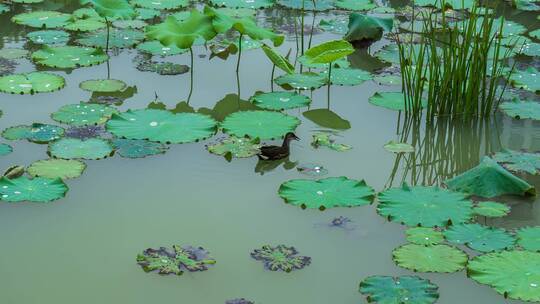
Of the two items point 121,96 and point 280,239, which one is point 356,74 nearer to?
point 121,96

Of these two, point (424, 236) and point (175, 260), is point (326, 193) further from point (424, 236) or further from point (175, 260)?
point (175, 260)

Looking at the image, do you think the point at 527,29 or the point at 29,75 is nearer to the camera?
the point at 29,75

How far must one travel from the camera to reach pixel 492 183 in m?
3.84

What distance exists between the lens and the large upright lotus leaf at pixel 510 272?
3.11 m

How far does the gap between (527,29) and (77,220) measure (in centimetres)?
393

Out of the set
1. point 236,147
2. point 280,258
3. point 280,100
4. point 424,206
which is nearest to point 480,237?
point 424,206

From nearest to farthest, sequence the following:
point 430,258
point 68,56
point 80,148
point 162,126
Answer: point 430,258, point 80,148, point 162,126, point 68,56

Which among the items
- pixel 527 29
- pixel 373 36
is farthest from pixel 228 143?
pixel 527 29

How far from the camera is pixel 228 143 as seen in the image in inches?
170

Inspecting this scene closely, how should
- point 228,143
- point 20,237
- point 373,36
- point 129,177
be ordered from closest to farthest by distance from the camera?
point 20,237 → point 129,177 → point 228,143 → point 373,36

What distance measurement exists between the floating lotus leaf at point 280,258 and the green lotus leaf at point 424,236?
0.45 meters

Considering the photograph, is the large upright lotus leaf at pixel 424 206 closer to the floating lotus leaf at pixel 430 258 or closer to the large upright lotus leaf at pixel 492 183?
the large upright lotus leaf at pixel 492 183

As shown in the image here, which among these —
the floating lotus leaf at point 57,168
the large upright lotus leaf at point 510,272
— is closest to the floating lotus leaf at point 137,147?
the floating lotus leaf at point 57,168

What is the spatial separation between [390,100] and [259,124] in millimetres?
863
